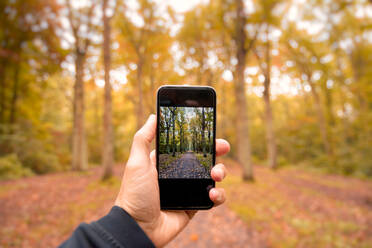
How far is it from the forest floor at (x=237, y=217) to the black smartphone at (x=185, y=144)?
2951 mm

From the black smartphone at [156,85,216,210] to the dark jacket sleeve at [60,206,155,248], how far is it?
495 mm

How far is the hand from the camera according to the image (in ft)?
5.63

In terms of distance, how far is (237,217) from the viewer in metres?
5.47

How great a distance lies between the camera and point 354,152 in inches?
504

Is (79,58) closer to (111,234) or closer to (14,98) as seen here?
(14,98)

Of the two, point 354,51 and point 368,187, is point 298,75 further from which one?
point 368,187

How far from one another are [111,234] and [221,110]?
75.4ft

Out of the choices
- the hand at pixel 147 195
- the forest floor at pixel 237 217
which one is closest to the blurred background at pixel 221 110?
the forest floor at pixel 237 217

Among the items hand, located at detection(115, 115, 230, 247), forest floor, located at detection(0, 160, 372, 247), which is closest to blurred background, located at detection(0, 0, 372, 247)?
forest floor, located at detection(0, 160, 372, 247)

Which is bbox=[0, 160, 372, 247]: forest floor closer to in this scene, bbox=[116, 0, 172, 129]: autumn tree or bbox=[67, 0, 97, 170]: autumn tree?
bbox=[67, 0, 97, 170]: autumn tree

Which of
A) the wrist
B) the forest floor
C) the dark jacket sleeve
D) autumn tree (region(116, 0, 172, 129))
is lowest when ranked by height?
the forest floor

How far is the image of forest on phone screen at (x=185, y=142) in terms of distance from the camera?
195cm

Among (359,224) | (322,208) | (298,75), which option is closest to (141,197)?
(359,224)

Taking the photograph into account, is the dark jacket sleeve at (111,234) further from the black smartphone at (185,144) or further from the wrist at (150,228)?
the black smartphone at (185,144)
